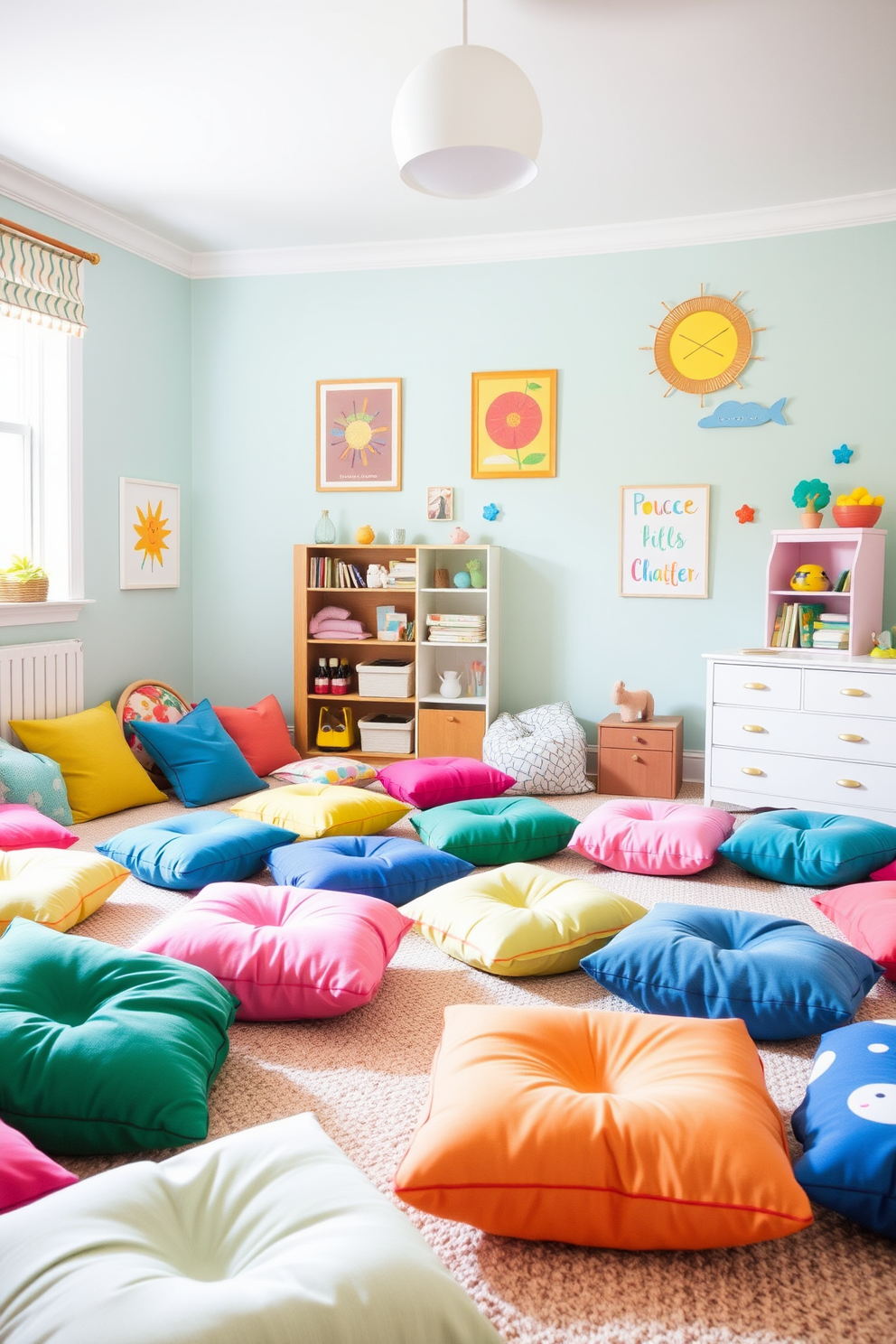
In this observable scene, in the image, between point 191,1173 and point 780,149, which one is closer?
point 191,1173

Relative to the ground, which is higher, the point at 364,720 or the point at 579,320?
the point at 579,320

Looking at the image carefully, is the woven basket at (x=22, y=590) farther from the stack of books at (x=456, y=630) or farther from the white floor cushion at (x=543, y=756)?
the white floor cushion at (x=543, y=756)

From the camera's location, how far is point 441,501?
192 inches

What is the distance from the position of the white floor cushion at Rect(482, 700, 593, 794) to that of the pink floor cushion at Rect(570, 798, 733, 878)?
39.5 inches

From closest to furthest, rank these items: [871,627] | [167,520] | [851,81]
→ [851,81], [871,627], [167,520]

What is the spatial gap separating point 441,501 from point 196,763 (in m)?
1.77

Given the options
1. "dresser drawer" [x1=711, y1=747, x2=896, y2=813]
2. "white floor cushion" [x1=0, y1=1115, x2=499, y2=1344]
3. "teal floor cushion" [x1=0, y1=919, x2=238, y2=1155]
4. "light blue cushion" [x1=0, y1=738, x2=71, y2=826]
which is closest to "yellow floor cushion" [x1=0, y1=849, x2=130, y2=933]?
"teal floor cushion" [x1=0, y1=919, x2=238, y2=1155]

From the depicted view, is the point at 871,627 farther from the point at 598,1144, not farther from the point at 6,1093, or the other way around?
the point at 6,1093

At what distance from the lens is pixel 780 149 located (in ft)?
12.0

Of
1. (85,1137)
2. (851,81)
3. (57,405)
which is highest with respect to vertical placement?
(851,81)

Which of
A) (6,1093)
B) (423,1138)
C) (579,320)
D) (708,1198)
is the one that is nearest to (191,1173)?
(423,1138)

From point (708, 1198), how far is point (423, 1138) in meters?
0.40

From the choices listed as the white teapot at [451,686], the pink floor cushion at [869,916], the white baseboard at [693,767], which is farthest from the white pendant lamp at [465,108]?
the white baseboard at [693,767]

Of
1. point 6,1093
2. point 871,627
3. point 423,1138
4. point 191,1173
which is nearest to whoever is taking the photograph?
point 191,1173
